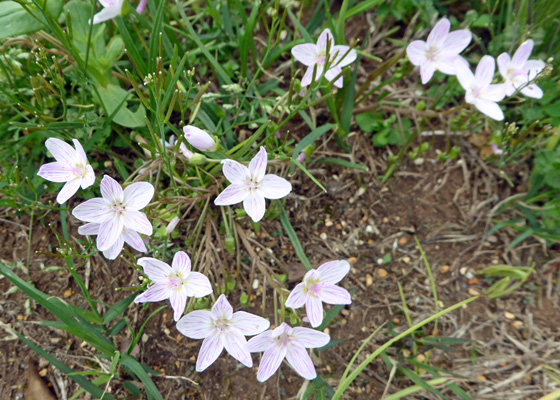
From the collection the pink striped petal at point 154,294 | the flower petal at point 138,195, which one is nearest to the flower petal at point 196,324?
the pink striped petal at point 154,294

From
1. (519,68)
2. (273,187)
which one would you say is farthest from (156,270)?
(519,68)

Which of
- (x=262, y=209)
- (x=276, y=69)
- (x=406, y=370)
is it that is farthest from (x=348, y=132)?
(x=406, y=370)

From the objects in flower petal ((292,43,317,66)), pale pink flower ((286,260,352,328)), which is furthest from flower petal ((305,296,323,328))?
flower petal ((292,43,317,66))

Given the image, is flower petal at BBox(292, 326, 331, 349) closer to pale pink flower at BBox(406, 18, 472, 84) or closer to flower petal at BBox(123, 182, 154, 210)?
flower petal at BBox(123, 182, 154, 210)

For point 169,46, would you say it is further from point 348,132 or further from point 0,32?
point 348,132

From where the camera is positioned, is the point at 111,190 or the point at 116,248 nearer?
the point at 111,190

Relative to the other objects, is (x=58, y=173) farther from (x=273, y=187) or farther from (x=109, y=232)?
(x=273, y=187)

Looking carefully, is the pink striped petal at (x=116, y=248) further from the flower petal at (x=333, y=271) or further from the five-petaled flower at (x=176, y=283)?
the flower petal at (x=333, y=271)
